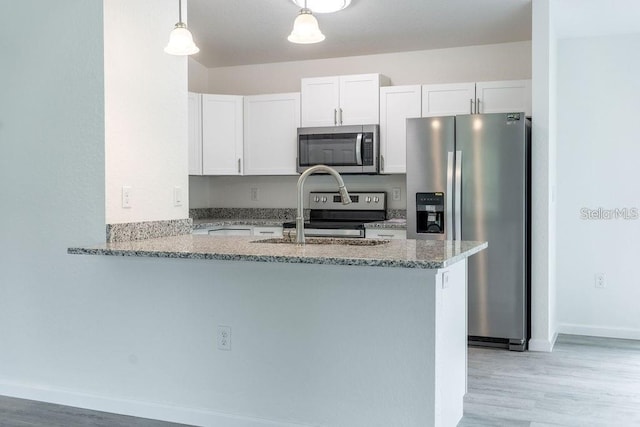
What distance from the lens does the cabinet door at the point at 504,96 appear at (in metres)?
4.70

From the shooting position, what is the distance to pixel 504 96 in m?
4.76

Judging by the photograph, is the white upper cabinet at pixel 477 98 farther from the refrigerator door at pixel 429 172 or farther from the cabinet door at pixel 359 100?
the refrigerator door at pixel 429 172

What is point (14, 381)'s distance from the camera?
3.25 meters

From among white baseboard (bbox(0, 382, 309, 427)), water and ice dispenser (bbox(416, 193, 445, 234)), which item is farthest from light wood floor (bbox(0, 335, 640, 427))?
water and ice dispenser (bbox(416, 193, 445, 234))

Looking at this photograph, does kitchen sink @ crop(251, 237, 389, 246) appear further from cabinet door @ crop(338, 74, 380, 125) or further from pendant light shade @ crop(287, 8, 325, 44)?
cabinet door @ crop(338, 74, 380, 125)

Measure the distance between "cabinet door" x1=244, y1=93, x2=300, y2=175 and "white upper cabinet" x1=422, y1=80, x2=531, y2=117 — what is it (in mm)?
1203

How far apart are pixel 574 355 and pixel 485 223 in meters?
1.10

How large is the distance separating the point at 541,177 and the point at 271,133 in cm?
241

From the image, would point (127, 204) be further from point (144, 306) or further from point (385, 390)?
point (385, 390)

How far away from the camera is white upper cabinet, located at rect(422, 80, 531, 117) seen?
4711 millimetres

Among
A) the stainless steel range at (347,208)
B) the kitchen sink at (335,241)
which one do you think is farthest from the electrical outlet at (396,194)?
the kitchen sink at (335,241)

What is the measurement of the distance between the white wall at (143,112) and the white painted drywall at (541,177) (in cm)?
243

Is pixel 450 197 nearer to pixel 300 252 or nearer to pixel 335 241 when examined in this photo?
pixel 335 241

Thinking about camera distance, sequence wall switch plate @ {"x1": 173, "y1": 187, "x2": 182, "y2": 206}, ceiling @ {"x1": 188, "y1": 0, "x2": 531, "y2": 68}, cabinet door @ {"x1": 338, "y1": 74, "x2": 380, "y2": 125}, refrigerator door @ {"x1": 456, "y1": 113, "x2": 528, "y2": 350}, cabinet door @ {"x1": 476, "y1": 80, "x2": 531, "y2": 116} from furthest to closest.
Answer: cabinet door @ {"x1": 338, "y1": 74, "x2": 380, "y2": 125}, cabinet door @ {"x1": 476, "y1": 80, "x2": 531, "y2": 116}, ceiling @ {"x1": 188, "y1": 0, "x2": 531, "y2": 68}, refrigerator door @ {"x1": 456, "y1": 113, "x2": 528, "y2": 350}, wall switch plate @ {"x1": 173, "y1": 187, "x2": 182, "y2": 206}
